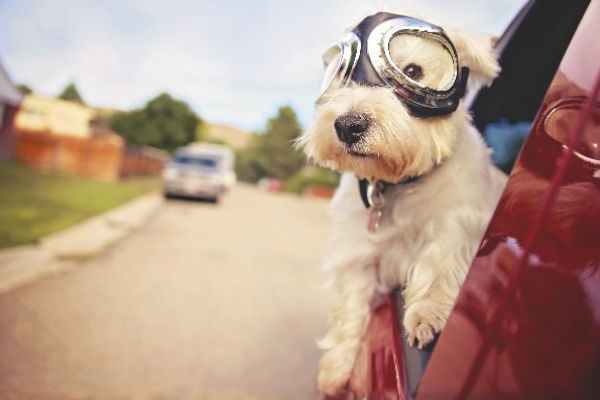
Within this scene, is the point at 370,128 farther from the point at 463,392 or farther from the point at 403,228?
the point at 463,392

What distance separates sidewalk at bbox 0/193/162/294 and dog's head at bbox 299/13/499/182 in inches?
148

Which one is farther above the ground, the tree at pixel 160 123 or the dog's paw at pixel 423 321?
the dog's paw at pixel 423 321

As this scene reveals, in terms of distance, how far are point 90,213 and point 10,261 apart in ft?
14.8

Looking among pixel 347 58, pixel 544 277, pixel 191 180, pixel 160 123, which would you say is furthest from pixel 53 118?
pixel 544 277

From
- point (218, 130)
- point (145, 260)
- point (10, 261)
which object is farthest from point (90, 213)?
point (218, 130)

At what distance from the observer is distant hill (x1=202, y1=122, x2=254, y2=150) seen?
9519 cm

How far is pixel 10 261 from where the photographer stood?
4.70m

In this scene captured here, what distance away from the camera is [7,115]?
22.0 meters

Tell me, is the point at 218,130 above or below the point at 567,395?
below

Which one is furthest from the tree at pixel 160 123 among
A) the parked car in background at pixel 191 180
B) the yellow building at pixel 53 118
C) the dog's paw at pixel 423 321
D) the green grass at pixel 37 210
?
the dog's paw at pixel 423 321

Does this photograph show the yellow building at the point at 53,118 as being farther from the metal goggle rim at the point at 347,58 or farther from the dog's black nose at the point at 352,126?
the dog's black nose at the point at 352,126

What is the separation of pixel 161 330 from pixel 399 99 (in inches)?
117

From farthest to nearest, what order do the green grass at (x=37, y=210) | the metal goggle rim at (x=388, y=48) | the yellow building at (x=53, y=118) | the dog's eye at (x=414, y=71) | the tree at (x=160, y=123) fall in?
the tree at (x=160, y=123) → the yellow building at (x=53, y=118) → the green grass at (x=37, y=210) → the dog's eye at (x=414, y=71) → the metal goggle rim at (x=388, y=48)

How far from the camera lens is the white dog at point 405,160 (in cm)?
150
